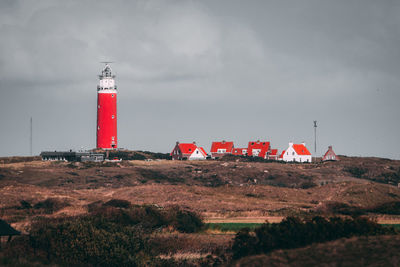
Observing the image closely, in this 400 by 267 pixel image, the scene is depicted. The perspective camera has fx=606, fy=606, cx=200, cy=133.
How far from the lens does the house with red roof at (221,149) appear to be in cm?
14750

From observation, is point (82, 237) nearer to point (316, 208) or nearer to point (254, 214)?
point (254, 214)

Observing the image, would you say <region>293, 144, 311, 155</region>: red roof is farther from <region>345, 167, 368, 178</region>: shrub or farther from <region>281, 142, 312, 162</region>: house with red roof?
<region>345, 167, 368, 178</region>: shrub

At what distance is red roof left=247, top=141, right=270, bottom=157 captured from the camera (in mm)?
144000

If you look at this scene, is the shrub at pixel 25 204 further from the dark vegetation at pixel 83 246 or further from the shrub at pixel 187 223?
the dark vegetation at pixel 83 246

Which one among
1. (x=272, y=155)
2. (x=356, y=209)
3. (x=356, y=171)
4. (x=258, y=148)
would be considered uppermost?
(x=258, y=148)

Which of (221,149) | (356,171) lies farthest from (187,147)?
(356,171)

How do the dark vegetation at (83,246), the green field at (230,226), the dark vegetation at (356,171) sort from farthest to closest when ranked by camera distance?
the dark vegetation at (356,171), the green field at (230,226), the dark vegetation at (83,246)

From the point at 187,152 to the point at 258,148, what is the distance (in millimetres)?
20927

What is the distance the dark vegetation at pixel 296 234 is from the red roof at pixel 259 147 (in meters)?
115

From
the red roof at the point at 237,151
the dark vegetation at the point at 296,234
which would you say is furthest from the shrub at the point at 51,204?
the red roof at the point at 237,151

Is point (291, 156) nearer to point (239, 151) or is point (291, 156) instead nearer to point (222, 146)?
point (239, 151)

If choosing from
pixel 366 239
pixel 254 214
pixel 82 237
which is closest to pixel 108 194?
pixel 254 214

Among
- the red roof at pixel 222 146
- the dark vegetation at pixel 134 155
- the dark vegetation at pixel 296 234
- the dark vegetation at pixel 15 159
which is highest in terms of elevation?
the red roof at pixel 222 146

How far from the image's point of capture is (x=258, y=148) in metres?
146
